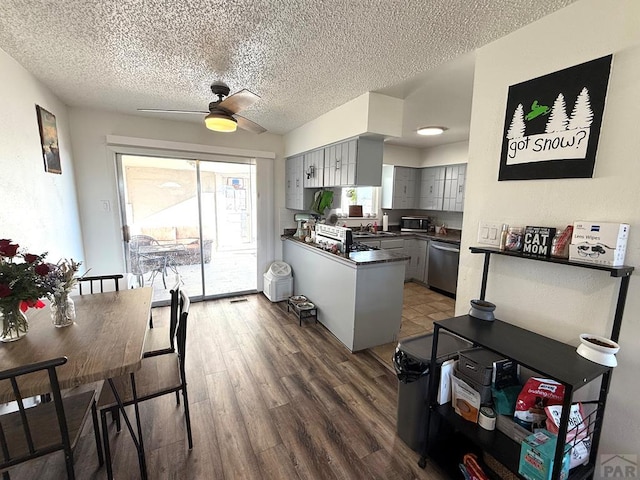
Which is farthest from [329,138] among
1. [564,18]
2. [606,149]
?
[606,149]

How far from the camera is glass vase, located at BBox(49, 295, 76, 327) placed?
62.1 inches

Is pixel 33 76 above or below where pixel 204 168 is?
above

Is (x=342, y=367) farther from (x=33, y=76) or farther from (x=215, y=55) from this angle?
(x=33, y=76)

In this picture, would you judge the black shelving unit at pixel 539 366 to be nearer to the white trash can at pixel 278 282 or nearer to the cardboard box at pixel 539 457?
the cardboard box at pixel 539 457

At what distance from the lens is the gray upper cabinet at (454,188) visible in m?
4.56

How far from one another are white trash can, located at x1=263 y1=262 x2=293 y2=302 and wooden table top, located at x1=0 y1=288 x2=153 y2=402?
213 cm

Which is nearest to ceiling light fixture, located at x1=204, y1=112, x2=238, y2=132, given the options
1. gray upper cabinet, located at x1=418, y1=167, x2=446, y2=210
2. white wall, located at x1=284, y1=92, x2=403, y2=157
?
white wall, located at x1=284, y1=92, x2=403, y2=157

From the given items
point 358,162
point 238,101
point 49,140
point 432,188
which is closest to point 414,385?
point 358,162

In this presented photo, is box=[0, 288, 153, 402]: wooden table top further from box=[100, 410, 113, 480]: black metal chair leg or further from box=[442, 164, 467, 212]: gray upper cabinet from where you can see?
box=[442, 164, 467, 212]: gray upper cabinet

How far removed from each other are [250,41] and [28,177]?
1964 mm

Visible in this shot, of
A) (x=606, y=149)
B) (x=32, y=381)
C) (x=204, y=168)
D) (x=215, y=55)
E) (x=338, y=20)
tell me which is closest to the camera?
(x=32, y=381)

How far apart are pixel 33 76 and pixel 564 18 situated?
12.1 ft

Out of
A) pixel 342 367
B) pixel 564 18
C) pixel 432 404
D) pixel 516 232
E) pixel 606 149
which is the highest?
pixel 564 18

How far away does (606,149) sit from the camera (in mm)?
1255
